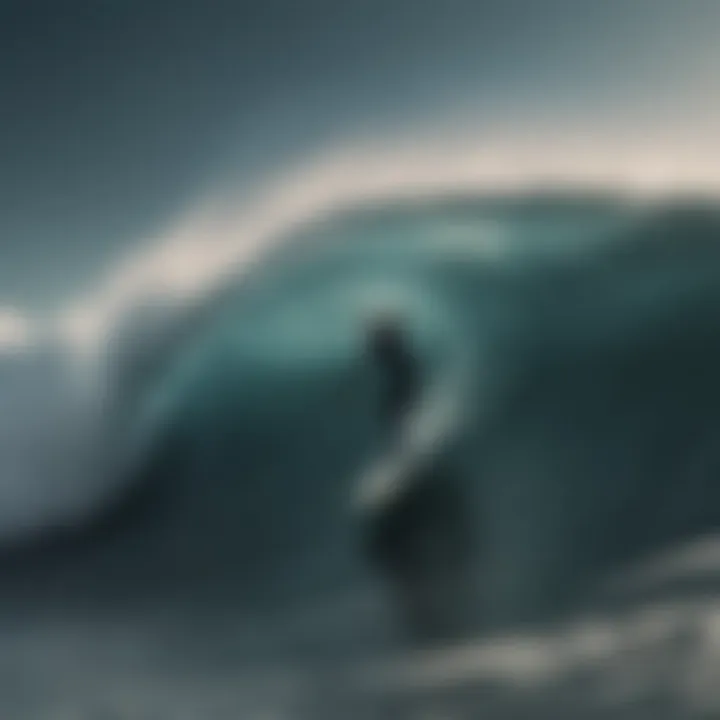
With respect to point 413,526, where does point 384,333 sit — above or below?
above

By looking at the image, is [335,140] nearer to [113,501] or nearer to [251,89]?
[251,89]

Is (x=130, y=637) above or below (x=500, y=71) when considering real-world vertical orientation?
below

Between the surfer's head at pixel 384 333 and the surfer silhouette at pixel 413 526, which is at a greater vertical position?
the surfer's head at pixel 384 333

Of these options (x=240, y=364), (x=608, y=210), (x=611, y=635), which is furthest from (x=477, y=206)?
(x=611, y=635)

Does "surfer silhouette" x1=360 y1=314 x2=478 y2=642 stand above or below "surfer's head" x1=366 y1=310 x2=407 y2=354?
below
